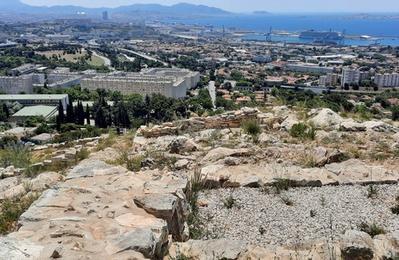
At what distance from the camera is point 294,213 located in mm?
5812

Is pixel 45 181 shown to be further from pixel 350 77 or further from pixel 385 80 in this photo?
pixel 385 80

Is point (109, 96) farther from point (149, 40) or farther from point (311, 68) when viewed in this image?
point (149, 40)

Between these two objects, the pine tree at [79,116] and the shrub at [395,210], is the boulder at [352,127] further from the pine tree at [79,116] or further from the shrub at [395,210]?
the pine tree at [79,116]

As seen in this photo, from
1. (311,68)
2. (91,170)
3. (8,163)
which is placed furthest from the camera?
(311,68)

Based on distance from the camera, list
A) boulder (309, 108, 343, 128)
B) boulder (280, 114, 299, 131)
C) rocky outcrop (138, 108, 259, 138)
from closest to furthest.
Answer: boulder (280, 114, 299, 131) → boulder (309, 108, 343, 128) → rocky outcrop (138, 108, 259, 138)

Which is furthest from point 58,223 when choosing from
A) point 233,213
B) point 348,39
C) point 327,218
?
point 348,39

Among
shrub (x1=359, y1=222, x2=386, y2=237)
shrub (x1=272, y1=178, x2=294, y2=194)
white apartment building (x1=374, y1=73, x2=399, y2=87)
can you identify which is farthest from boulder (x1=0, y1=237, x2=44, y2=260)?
white apartment building (x1=374, y1=73, x2=399, y2=87)

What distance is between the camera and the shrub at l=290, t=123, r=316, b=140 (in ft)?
30.6

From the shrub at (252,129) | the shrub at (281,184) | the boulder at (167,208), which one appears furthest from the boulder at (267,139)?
the boulder at (167,208)

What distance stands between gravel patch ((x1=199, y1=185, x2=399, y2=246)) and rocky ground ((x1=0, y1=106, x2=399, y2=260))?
15 millimetres

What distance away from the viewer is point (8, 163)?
10.4 m

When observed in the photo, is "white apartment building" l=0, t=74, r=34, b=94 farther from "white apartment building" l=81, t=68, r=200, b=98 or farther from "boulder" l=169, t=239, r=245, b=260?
"boulder" l=169, t=239, r=245, b=260

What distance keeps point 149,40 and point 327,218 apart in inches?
5206

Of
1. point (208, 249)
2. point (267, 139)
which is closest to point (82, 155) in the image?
point (267, 139)
